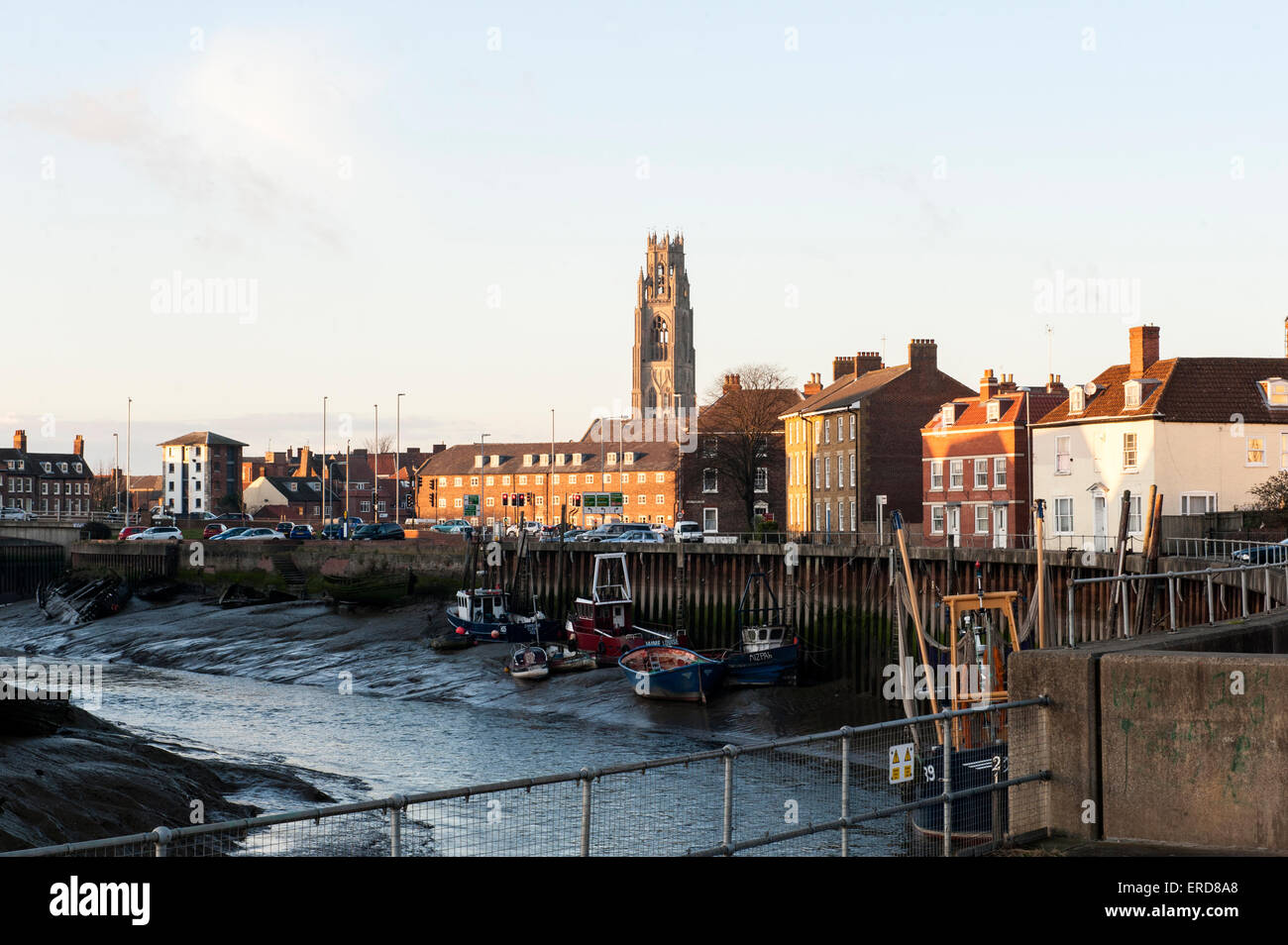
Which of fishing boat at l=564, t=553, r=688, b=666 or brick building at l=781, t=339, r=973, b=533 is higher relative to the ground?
brick building at l=781, t=339, r=973, b=533

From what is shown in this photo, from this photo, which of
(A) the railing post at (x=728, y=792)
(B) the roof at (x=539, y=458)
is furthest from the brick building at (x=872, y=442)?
(A) the railing post at (x=728, y=792)

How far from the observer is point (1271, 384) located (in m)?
54.0

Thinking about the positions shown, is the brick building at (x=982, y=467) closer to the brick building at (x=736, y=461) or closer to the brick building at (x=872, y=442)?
the brick building at (x=872, y=442)

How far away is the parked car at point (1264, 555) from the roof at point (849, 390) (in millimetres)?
45787

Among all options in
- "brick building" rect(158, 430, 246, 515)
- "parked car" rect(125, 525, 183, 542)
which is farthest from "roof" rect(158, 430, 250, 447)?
"parked car" rect(125, 525, 183, 542)

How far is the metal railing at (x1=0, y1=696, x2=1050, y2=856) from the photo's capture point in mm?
10352

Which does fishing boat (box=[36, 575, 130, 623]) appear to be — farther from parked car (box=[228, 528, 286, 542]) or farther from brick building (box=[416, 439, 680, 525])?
brick building (box=[416, 439, 680, 525])

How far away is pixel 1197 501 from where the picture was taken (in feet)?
173

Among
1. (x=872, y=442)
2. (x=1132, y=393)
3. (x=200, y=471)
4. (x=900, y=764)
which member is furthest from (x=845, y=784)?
(x=200, y=471)

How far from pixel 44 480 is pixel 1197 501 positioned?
163m

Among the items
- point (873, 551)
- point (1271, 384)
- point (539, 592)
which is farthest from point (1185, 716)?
point (539, 592)

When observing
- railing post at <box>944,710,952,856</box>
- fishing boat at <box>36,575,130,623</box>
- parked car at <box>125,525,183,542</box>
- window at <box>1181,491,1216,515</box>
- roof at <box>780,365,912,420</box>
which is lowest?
fishing boat at <box>36,575,130,623</box>

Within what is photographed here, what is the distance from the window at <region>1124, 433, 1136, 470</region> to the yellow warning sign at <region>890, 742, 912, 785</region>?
46.1 metres
